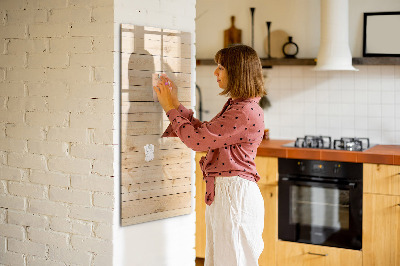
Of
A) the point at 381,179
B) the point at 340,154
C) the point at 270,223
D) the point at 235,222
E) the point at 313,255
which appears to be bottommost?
the point at 313,255

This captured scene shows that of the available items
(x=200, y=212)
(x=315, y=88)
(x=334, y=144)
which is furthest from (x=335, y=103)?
(x=200, y=212)

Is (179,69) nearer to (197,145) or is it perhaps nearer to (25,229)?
(197,145)

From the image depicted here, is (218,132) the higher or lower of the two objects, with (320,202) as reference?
higher

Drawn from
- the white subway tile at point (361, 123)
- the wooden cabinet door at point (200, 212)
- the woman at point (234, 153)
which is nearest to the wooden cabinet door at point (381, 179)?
the white subway tile at point (361, 123)

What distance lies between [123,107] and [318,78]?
7.50ft

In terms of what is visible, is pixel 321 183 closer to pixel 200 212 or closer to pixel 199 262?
pixel 200 212

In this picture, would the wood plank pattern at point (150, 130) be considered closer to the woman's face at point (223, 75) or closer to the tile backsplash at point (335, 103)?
the woman's face at point (223, 75)

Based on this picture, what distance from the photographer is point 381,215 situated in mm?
3764

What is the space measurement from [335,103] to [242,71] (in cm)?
210

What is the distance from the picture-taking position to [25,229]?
3.02m

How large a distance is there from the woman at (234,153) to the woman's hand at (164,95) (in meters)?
0.04

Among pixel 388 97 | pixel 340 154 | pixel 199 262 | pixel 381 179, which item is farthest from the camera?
pixel 199 262

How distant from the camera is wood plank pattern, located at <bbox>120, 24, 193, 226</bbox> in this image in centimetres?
275

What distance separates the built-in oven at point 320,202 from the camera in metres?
3.86
